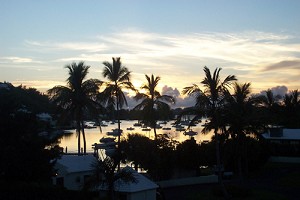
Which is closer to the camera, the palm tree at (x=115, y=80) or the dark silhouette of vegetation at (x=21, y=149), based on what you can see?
the dark silhouette of vegetation at (x=21, y=149)

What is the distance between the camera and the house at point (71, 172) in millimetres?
32469

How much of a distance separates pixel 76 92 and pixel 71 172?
9094mm

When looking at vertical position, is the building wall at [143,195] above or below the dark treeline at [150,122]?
below

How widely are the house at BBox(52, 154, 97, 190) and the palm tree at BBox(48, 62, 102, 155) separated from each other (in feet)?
20.5

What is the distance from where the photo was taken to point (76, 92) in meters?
39.1

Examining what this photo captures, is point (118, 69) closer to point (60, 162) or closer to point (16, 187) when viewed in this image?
point (60, 162)

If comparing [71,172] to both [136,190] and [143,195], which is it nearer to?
[143,195]

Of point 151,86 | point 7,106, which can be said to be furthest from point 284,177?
point 7,106

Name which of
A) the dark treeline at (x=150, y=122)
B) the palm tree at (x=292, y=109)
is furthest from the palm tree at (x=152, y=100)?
the palm tree at (x=292, y=109)

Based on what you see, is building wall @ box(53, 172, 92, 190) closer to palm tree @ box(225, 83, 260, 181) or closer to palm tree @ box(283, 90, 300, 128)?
palm tree @ box(225, 83, 260, 181)

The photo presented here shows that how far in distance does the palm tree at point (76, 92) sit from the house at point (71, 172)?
625 centimetres

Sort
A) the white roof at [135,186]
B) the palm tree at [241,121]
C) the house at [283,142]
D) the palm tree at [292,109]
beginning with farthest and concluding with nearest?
the palm tree at [292,109] < the house at [283,142] < the palm tree at [241,121] < the white roof at [135,186]

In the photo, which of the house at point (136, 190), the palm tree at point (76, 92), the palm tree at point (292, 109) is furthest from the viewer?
the palm tree at point (292, 109)

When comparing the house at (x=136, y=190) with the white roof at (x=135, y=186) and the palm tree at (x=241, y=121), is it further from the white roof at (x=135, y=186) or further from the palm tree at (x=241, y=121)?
the palm tree at (x=241, y=121)
